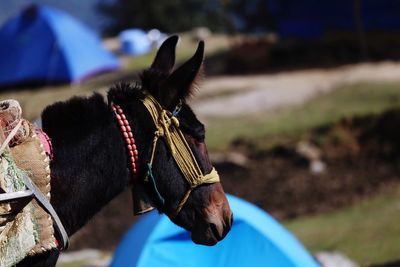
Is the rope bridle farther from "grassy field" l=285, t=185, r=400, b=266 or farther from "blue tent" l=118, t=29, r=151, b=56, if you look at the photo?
"blue tent" l=118, t=29, r=151, b=56

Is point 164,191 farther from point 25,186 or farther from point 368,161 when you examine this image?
point 368,161

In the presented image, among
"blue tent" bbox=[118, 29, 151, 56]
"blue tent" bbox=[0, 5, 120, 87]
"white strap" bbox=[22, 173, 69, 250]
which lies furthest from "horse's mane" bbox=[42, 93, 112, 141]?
"blue tent" bbox=[118, 29, 151, 56]

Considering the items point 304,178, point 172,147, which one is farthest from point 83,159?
point 304,178

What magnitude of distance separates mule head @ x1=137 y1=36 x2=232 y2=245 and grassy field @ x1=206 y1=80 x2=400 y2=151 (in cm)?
844

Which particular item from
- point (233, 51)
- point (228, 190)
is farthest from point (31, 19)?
point (228, 190)

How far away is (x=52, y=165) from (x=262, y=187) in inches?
313

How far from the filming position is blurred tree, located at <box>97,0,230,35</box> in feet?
104

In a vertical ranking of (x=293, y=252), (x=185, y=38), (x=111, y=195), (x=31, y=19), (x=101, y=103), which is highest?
(x=101, y=103)

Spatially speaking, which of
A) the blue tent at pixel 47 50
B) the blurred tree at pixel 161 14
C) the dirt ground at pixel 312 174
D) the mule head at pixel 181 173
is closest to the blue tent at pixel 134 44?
the blue tent at pixel 47 50

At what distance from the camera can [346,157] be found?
36.8 ft

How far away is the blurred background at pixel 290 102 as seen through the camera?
9523 mm

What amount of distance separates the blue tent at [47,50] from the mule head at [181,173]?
16.0 m

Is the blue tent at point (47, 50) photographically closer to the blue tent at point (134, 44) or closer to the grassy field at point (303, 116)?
the blue tent at point (134, 44)

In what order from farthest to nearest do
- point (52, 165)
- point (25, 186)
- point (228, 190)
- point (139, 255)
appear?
point (228, 190) < point (139, 255) < point (52, 165) < point (25, 186)
